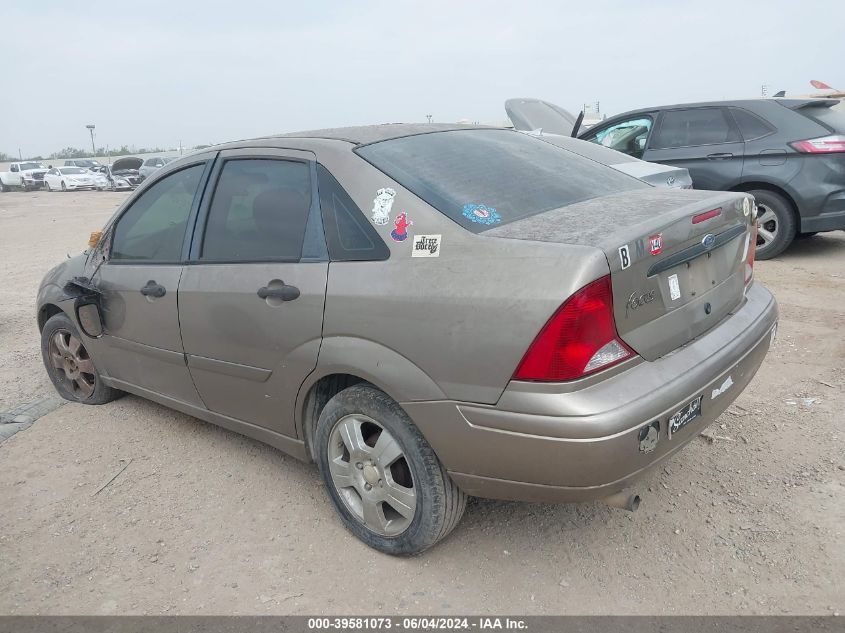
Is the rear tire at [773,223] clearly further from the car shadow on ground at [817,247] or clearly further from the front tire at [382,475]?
the front tire at [382,475]

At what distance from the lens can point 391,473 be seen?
8.50 feet

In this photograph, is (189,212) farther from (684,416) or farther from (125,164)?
(125,164)

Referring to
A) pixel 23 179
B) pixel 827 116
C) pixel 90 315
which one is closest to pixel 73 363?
pixel 90 315

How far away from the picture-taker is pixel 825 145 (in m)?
6.68

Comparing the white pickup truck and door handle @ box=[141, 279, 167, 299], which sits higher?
door handle @ box=[141, 279, 167, 299]

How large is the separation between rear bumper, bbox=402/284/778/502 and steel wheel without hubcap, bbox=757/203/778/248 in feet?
17.6

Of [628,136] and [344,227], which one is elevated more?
[628,136]

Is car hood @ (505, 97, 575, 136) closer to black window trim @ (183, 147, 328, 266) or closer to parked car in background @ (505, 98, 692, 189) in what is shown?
parked car in background @ (505, 98, 692, 189)

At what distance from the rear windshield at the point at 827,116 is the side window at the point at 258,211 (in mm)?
6182

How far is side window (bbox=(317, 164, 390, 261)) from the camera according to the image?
2531 mm

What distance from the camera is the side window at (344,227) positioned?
2531mm

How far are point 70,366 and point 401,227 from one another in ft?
9.81

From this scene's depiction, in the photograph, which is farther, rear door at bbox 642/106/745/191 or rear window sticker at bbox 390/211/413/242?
rear door at bbox 642/106/745/191

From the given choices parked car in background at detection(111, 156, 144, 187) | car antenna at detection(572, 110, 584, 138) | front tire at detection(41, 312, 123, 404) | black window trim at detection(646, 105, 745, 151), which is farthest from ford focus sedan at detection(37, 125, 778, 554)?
parked car in background at detection(111, 156, 144, 187)
